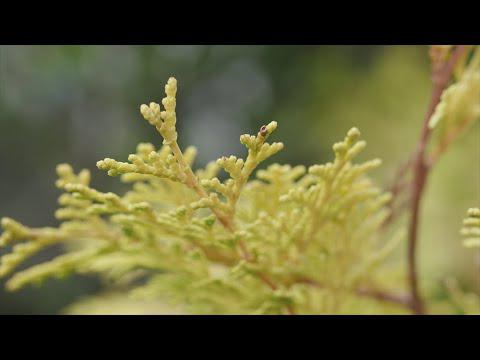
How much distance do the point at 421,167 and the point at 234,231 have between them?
22.7 inches

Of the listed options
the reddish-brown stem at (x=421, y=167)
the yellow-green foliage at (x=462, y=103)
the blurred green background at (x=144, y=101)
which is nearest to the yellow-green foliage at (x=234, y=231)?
the reddish-brown stem at (x=421, y=167)

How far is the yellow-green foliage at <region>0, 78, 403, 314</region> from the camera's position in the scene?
3.51 ft

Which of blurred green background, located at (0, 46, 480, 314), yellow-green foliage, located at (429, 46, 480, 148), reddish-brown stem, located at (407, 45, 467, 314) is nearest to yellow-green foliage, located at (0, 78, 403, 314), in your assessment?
reddish-brown stem, located at (407, 45, 467, 314)

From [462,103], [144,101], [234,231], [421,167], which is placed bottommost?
[234,231]

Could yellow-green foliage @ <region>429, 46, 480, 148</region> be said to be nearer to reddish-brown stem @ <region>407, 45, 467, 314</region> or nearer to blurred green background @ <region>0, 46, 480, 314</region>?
reddish-brown stem @ <region>407, 45, 467, 314</region>

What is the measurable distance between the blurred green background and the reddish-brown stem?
3332mm

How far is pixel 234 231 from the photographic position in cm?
113

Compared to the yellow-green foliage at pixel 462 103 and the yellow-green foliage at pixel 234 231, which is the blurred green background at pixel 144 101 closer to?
the yellow-green foliage at pixel 462 103

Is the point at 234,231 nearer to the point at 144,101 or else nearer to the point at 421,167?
the point at 421,167

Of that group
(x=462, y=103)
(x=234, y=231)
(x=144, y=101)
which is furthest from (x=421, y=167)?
(x=144, y=101)

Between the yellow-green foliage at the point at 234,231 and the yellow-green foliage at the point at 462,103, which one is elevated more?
the yellow-green foliage at the point at 462,103

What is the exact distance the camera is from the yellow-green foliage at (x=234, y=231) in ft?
3.51

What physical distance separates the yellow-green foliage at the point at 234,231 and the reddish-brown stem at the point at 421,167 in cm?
6

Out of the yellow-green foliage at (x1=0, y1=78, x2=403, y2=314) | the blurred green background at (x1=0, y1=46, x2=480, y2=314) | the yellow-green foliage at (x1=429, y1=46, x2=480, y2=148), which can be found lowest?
the yellow-green foliage at (x1=0, y1=78, x2=403, y2=314)
